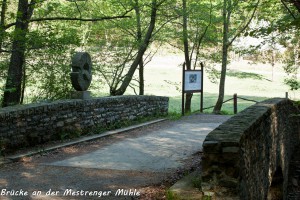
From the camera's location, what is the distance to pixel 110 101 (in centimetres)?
1110

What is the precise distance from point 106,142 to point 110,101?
6.88 ft

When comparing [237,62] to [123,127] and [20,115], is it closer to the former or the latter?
[123,127]

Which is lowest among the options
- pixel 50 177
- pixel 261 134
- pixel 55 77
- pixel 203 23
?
pixel 50 177

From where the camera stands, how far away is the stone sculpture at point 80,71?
973 centimetres

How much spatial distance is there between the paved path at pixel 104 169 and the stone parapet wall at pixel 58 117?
Result: 0.80 metres

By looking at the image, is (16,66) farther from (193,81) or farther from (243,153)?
(243,153)

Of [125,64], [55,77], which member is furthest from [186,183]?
[125,64]

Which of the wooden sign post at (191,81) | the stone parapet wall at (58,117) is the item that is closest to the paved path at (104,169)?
the stone parapet wall at (58,117)

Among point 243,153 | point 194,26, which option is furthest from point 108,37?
point 243,153

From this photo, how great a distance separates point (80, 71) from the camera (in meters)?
9.83

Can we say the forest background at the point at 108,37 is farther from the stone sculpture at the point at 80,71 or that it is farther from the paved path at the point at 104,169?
the paved path at the point at 104,169

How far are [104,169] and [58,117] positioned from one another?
2726 millimetres

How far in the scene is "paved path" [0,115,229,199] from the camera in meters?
5.48

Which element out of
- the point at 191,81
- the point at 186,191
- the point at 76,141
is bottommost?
the point at 76,141
